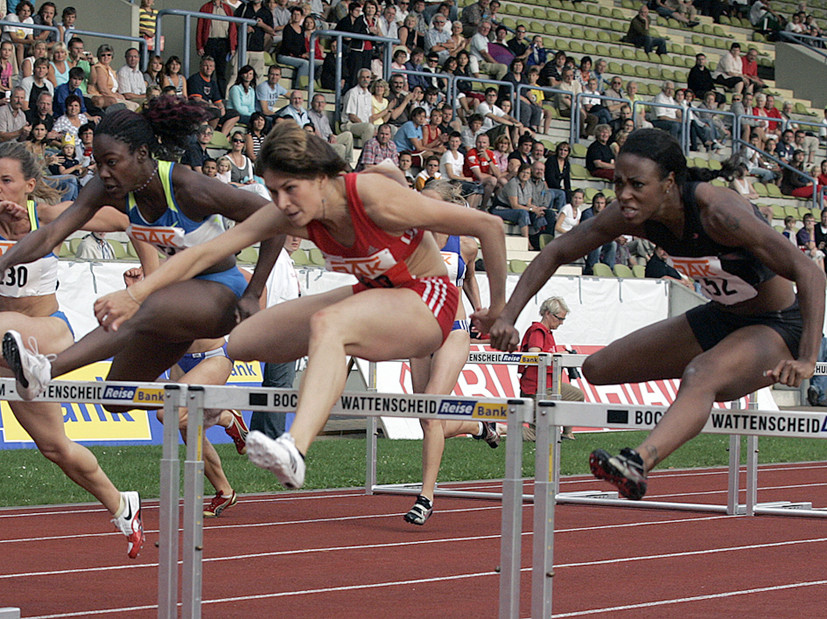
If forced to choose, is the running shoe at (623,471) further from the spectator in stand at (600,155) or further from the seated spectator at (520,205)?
the spectator in stand at (600,155)

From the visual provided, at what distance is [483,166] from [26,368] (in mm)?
12318

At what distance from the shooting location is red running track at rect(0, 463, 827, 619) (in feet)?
16.5

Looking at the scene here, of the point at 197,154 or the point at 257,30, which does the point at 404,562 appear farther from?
the point at 257,30

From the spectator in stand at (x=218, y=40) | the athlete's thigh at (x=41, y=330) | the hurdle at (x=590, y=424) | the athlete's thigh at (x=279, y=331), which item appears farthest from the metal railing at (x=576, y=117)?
the hurdle at (x=590, y=424)

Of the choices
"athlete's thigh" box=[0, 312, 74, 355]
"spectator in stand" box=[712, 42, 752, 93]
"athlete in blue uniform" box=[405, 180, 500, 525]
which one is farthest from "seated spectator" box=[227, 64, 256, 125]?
A: "spectator in stand" box=[712, 42, 752, 93]

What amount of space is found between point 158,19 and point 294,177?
460 inches

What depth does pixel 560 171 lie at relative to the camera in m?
16.9

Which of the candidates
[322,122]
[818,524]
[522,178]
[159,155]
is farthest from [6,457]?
[522,178]

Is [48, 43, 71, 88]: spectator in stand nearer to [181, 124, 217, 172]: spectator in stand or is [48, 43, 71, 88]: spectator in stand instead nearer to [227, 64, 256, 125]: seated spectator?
[181, 124, 217, 172]: spectator in stand

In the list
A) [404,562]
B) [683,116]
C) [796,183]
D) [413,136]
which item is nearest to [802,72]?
[796,183]

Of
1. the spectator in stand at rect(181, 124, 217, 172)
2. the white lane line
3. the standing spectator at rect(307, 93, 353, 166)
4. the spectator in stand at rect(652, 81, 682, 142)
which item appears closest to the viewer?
the white lane line

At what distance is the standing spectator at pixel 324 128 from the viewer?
14727mm

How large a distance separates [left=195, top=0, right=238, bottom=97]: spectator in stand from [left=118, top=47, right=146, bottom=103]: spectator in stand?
1508 millimetres

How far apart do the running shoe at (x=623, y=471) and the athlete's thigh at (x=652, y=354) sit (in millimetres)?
910
